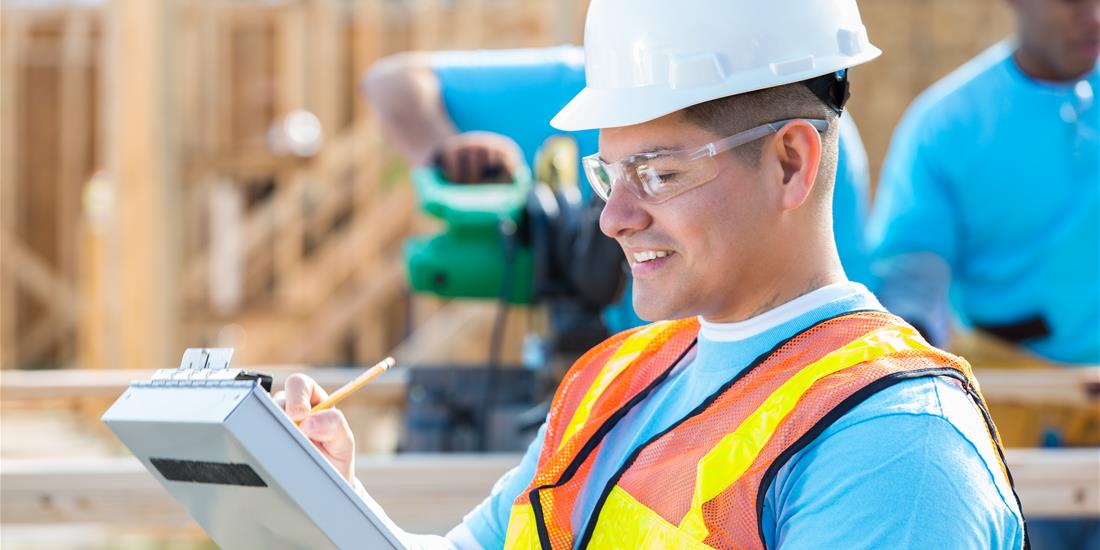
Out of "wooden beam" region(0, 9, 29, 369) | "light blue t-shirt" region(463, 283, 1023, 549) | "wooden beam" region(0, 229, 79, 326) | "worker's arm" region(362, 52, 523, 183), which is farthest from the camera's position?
"wooden beam" region(0, 229, 79, 326)

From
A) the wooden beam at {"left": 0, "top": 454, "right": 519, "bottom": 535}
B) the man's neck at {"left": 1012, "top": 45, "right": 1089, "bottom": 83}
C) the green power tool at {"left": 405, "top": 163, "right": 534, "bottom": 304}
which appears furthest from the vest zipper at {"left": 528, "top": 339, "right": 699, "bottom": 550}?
the man's neck at {"left": 1012, "top": 45, "right": 1089, "bottom": 83}

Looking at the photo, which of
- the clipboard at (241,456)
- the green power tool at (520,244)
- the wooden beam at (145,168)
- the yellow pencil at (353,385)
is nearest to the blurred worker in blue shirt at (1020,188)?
the green power tool at (520,244)

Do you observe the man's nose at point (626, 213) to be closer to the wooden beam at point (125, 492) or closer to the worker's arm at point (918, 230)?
the wooden beam at point (125, 492)

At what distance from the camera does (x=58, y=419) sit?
7645 mm

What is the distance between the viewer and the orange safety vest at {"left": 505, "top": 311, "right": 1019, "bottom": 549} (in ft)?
3.55

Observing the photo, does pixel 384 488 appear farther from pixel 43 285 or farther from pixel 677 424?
pixel 43 285

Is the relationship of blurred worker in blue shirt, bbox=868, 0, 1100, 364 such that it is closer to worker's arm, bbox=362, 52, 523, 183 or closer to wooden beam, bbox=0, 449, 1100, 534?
wooden beam, bbox=0, 449, 1100, 534

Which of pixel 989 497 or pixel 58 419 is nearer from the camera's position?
pixel 989 497

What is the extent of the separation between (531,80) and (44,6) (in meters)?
6.83

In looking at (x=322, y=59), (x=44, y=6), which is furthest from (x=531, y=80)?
(x=44, y=6)

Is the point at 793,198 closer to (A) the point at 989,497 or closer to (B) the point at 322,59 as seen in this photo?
(A) the point at 989,497

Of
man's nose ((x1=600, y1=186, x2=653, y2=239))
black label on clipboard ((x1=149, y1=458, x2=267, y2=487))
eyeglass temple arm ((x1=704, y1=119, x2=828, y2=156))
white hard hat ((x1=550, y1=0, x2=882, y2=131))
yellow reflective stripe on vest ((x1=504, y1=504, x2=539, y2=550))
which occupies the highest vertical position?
white hard hat ((x1=550, y1=0, x2=882, y2=131))

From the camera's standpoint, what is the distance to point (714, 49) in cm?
120

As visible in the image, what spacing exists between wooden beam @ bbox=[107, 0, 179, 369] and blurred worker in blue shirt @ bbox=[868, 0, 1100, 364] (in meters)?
2.77
